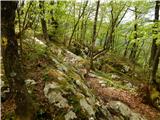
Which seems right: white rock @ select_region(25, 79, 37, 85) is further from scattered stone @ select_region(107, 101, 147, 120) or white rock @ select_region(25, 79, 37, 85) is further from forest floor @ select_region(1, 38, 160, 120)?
scattered stone @ select_region(107, 101, 147, 120)

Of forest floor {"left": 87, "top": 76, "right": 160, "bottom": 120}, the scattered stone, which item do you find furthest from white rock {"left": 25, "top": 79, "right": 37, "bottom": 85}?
forest floor {"left": 87, "top": 76, "right": 160, "bottom": 120}

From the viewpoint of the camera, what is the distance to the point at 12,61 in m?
6.13

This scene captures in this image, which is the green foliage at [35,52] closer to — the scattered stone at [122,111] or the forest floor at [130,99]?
the forest floor at [130,99]

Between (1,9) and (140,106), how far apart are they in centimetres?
936

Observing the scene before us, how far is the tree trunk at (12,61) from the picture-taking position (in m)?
5.84

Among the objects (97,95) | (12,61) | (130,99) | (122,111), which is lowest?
(130,99)

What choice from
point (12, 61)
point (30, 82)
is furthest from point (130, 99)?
point (12, 61)

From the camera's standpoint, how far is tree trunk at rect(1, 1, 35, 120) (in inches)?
230

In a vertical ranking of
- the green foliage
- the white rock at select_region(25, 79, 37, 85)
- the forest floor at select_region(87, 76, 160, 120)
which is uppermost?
the green foliage

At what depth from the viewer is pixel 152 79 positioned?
1410 centimetres

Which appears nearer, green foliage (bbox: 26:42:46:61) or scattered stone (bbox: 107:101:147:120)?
green foliage (bbox: 26:42:46:61)

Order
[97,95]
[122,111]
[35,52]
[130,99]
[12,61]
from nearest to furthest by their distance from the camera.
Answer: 1. [12,61]
2. [35,52]
3. [122,111]
4. [97,95]
5. [130,99]

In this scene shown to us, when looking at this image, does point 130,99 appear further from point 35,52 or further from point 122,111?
point 35,52

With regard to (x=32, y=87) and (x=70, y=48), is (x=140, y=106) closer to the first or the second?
(x=32, y=87)
